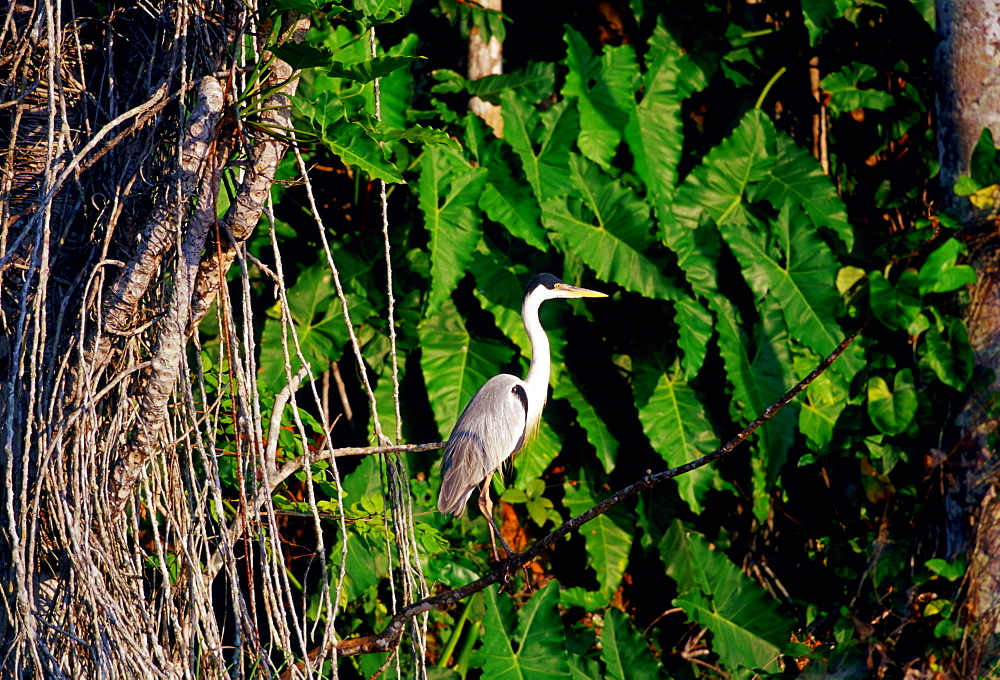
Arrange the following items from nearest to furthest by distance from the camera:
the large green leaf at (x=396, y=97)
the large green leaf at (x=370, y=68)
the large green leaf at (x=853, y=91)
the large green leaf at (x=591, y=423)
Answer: the large green leaf at (x=370, y=68), the large green leaf at (x=396, y=97), the large green leaf at (x=591, y=423), the large green leaf at (x=853, y=91)

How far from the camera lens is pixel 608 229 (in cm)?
379

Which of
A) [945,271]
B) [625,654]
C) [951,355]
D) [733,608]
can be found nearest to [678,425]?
[733,608]

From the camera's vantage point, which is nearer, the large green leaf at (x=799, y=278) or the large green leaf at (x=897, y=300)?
the large green leaf at (x=897, y=300)

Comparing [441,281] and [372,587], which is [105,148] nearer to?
[441,281]

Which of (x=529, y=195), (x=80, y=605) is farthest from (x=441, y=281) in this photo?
(x=80, y=605)

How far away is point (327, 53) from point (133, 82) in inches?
30.4

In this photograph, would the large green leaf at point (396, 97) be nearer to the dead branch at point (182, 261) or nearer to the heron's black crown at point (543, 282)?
the heron's black crown at point (543, 282)

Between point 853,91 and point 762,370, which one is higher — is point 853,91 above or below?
above

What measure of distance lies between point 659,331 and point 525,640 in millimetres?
1458

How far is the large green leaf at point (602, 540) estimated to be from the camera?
406 cm

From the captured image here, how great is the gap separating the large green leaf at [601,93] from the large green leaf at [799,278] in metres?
0.68

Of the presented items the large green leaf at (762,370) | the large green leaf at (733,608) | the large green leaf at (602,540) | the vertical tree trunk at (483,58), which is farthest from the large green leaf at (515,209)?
the large green leaf at (733,608)

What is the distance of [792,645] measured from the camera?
3.32 meters

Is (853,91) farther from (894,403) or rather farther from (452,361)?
(452,361)
